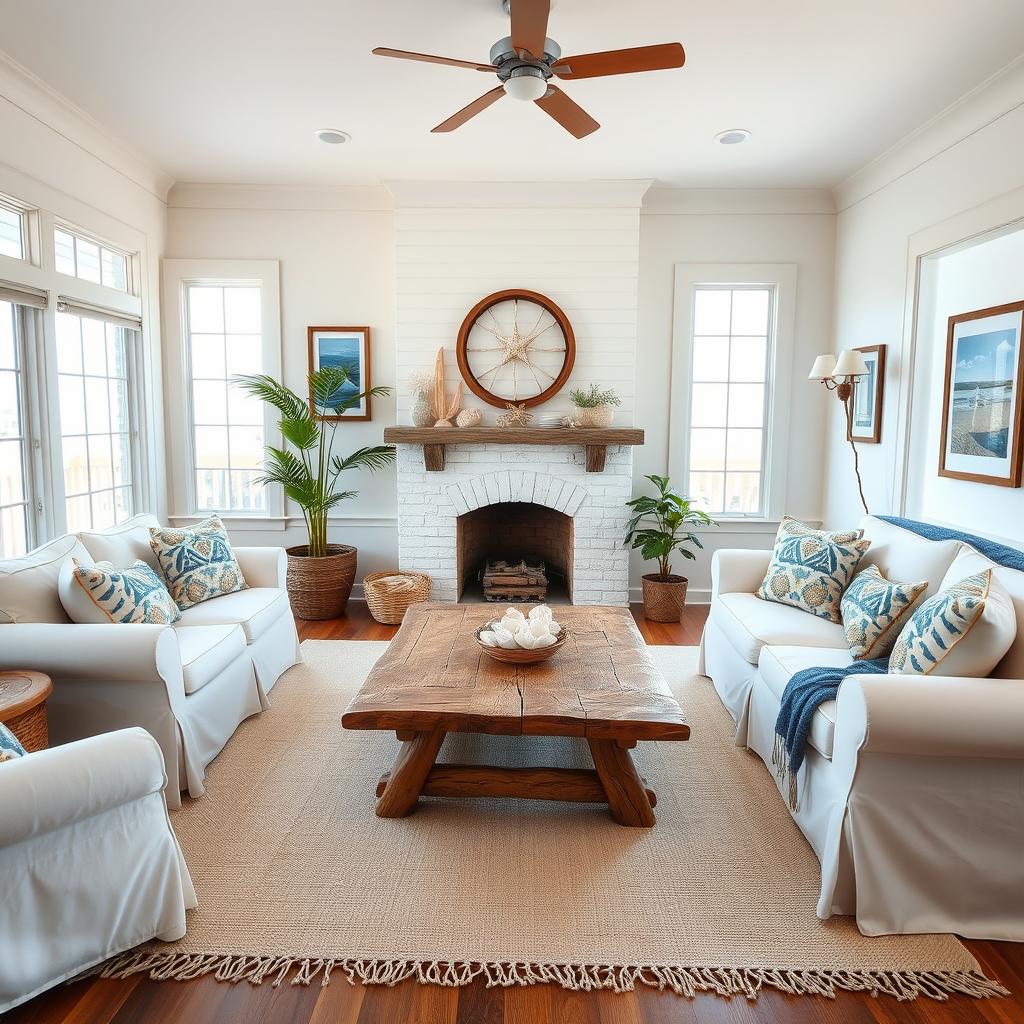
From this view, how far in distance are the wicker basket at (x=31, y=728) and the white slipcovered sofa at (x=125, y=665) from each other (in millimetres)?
218

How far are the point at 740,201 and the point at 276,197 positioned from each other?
3.07 meters

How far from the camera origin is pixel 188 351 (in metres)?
5.12

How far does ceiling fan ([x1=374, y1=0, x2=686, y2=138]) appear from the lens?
232 cm

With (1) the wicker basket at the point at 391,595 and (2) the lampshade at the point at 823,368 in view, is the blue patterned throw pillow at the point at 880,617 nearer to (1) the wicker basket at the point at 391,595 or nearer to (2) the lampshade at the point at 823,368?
(2) the lampshade at the point at 823,368

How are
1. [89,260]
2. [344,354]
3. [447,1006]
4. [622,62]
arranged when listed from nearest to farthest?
1. [447,1006]
2. [622,62]
3. [89,260]
4. [344,354]

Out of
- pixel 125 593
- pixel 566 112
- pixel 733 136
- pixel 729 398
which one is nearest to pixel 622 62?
pixel 566 112

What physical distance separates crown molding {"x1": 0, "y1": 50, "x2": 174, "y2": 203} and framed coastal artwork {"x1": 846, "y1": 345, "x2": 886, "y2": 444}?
440 centimetres

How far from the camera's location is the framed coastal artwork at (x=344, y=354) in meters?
5.06

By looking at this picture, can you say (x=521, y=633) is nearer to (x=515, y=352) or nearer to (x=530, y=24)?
(x=530, y=24)

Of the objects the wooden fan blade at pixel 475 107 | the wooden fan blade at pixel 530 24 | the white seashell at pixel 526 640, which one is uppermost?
the wooden fan blade at pixel 530 24

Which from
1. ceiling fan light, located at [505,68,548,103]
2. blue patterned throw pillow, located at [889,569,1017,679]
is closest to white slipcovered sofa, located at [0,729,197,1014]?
blue patterned throw pillow, located at [889,569,1017,679]

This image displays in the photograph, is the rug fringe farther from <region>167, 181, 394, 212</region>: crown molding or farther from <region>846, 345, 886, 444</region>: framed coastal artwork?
<region>167, 181, 394, 212</region>: crown molding

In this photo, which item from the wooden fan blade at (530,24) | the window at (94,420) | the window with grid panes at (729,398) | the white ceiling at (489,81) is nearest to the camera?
the wooden fan blade at (530,24)

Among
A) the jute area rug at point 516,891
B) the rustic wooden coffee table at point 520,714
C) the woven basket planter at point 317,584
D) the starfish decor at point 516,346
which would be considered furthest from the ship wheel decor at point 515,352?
the jute area rug at point 516,891
